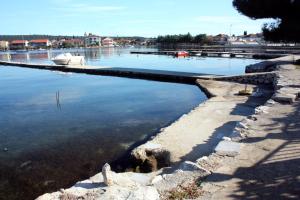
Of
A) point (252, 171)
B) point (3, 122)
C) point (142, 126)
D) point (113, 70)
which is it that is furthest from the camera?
point (113, 70)

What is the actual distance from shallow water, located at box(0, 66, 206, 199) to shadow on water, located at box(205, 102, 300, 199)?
5.78 metres

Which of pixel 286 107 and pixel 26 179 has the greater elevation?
pixel 286 107

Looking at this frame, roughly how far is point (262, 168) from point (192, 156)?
12.6 ft

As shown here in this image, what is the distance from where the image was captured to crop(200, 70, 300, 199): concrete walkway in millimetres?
5582

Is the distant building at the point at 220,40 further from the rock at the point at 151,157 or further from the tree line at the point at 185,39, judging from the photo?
the rock at the point at 151,157

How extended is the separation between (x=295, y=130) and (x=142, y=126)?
27.8ft

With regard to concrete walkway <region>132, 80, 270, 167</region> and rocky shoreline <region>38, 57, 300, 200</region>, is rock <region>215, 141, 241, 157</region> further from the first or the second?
concrete walkway <region>132, 80, 270, 167</region>

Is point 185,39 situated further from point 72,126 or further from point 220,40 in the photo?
point 72,126

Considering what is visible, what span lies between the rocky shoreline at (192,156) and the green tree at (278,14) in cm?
1196

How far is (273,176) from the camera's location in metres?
6.14

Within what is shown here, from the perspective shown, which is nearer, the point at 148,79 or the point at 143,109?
the point at 143,109

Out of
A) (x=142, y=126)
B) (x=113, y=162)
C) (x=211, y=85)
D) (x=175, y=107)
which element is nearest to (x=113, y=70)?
(x=211, y=85)

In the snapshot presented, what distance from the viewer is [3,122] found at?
60.8 ft

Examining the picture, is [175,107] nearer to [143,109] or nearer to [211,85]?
[143,109]
